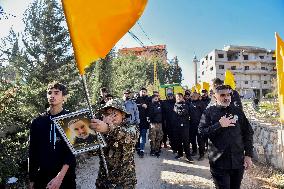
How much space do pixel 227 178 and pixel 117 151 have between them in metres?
2.14

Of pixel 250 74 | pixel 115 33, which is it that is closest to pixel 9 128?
pixel 115 33

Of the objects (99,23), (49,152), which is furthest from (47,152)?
(99,23)

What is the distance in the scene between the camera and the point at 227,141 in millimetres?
5047

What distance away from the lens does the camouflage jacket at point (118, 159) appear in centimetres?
357

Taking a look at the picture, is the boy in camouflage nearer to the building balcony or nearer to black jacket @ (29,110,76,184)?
black jacket @ (29,110,76,184)

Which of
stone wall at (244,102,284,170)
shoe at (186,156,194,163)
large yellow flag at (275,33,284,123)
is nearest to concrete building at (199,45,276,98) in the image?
stone wall at (244,102,284,170)

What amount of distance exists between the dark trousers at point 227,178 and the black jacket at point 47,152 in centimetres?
218

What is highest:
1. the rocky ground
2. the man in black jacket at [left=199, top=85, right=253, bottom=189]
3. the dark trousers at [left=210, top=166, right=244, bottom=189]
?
the man in black jacket at [left=199, top=85, right=253, bottom=189]

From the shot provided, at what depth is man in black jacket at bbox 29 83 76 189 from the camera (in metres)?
3.94

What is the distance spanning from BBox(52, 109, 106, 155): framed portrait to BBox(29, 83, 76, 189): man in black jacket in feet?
1.86

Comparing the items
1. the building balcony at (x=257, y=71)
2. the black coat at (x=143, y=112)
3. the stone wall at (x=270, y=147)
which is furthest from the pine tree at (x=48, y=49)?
the building balcony at (x=257, y=71)

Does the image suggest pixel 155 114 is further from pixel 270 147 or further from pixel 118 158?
pixel 118 158

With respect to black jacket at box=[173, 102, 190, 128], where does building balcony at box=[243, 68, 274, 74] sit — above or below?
above

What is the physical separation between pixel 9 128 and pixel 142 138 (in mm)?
5411
